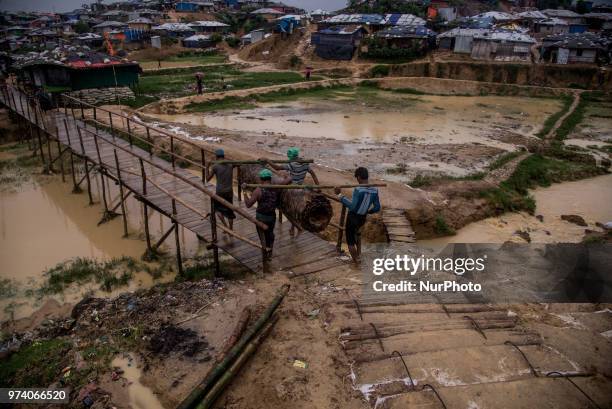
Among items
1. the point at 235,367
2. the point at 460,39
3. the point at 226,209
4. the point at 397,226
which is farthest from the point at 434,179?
the point at 460,39

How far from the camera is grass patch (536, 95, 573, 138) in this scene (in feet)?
72.4

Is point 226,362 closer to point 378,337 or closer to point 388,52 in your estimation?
point 378,337

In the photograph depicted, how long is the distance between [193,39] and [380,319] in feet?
169

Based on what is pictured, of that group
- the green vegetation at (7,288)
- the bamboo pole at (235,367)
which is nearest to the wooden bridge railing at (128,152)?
the bamboo pole at (235,367)

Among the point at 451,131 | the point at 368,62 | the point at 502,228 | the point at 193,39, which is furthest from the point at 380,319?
the point at 193,39

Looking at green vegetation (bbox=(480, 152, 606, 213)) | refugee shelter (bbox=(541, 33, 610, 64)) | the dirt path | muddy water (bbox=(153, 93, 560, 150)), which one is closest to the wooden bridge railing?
muddy water (bbox=(153, 93, 560, 150))

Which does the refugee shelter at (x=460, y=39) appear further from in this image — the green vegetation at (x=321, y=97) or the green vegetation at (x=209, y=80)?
the green vegetation at (x=209, y=80)

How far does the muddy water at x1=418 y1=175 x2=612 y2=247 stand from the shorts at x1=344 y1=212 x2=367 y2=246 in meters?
A: 4.53

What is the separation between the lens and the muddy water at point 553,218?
38.2ft

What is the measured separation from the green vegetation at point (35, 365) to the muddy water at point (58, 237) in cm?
222

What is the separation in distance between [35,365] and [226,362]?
3.14m

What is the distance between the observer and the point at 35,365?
19.4 feet

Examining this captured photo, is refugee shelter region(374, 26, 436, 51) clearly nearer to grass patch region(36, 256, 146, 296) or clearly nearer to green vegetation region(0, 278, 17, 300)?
grass patch region(36, 256, 146, 296)

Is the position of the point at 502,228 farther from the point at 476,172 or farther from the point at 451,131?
the point at 451,131
